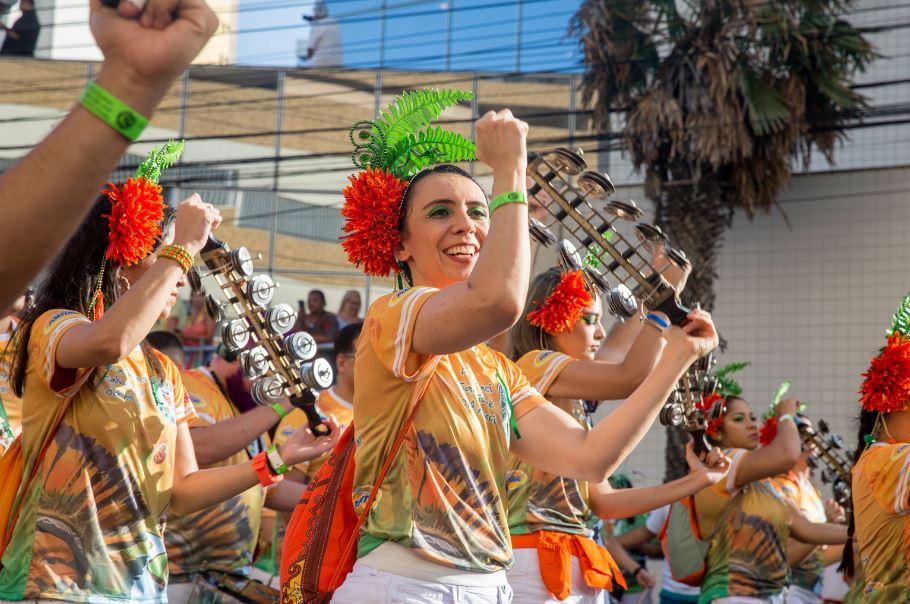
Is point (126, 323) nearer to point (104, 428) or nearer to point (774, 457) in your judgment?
point (104, 428)

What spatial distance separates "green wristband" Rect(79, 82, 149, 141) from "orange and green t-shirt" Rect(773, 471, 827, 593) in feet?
28.0

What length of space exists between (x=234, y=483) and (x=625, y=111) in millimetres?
12532

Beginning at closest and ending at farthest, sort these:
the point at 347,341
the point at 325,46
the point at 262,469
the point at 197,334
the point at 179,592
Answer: the point at 262,469, the point at 179,592, the point at 347,341, the point at 197,334, the point at 325,46

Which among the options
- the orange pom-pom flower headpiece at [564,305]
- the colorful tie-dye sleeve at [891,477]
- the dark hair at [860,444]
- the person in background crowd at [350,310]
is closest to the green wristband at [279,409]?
the orange pom-pom flower headpiece at [564,305]

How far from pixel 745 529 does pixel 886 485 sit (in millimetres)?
3462

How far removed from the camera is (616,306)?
4.25 metres

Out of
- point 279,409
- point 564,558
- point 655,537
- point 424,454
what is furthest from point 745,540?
point 424,454

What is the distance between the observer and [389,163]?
3.63 meters

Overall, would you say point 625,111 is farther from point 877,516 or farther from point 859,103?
point 877,516

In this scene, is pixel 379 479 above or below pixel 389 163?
below

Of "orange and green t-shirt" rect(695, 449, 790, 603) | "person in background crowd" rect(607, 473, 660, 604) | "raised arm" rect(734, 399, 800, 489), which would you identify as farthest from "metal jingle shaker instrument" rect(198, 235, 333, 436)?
"orange and green t-shirt" rect(695, 449, 790, 603)

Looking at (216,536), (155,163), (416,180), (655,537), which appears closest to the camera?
(416,180)

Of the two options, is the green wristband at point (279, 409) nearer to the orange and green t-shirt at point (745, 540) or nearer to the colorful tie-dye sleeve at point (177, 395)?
the colorful tie-dye sleeve at point (177, 395)

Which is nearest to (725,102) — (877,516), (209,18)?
(877,516)
